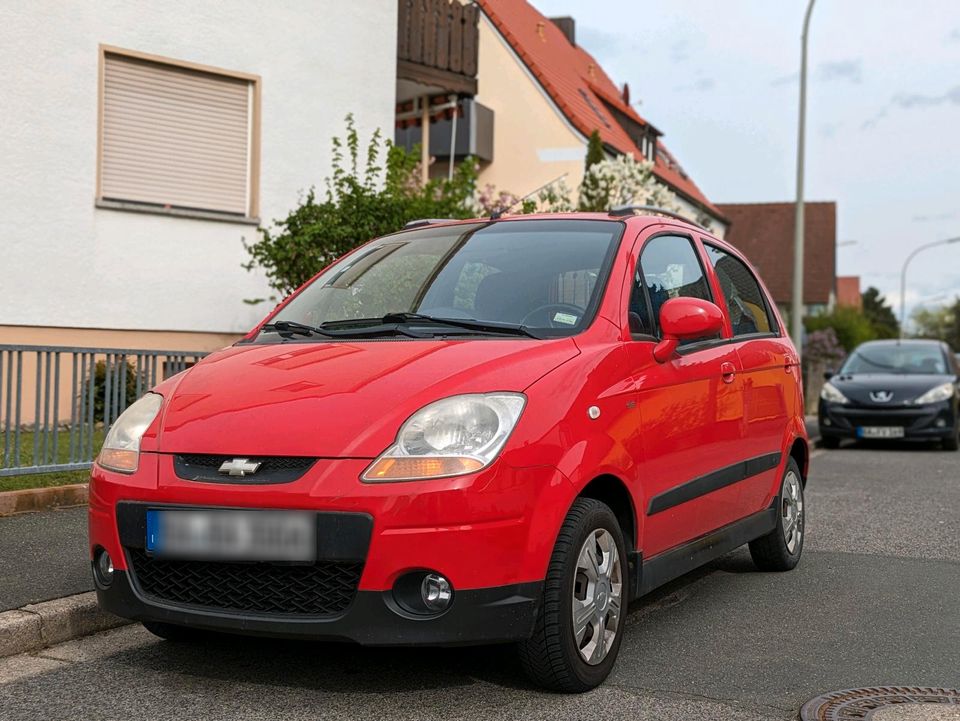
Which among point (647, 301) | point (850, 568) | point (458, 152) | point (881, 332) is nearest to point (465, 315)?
point (647, 301)

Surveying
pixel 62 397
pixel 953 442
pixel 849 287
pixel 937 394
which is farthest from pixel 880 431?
pixel 849 287

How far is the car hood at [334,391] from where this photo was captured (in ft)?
12.8

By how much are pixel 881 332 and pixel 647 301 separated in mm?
47369

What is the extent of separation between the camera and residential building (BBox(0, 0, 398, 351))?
1180cm

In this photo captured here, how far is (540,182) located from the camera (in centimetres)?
3027

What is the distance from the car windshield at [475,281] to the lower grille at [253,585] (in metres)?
1.16

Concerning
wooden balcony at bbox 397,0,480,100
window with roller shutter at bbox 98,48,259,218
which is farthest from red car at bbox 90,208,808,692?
wooden balcony at bbox 397,0,480,100

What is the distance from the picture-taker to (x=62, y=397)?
26.4 ft

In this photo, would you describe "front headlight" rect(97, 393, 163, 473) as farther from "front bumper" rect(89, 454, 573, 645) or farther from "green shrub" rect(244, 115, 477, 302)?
"green shrub" rect(244, 115, 477, 302)

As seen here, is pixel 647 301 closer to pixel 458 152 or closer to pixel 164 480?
pixel 164 480

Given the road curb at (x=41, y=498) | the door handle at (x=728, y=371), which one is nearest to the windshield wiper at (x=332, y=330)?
the door handle at (x=728, y=371)

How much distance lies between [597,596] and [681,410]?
1.05 m

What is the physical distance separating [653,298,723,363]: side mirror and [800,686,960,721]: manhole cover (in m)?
1.44

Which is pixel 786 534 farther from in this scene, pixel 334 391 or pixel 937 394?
pixel 937 394
